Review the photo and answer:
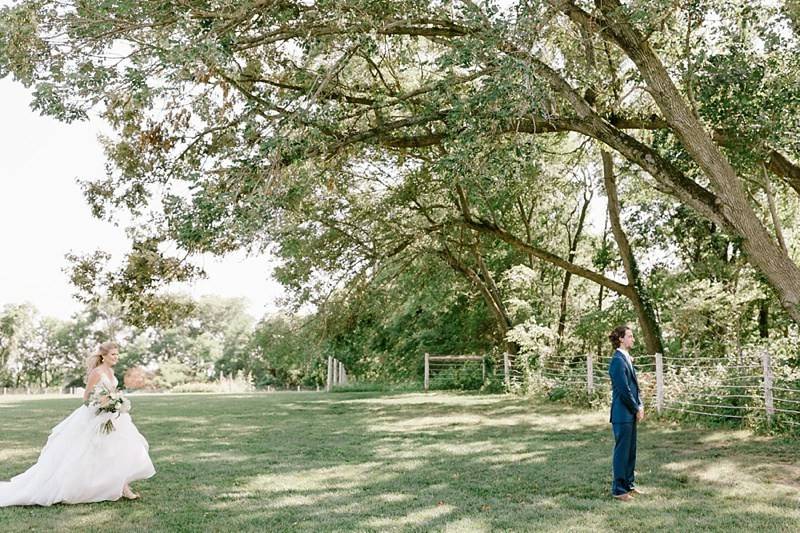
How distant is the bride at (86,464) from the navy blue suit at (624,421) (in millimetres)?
4742

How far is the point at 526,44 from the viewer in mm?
9328

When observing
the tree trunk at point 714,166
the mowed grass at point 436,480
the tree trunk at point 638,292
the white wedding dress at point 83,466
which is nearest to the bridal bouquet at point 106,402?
the white wedding dress at point 83,466

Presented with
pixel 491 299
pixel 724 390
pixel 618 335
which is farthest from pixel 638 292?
pixel 618 335

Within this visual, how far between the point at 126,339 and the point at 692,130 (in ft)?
235

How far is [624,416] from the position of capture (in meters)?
6.88

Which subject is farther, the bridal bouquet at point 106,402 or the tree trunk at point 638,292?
the tree trunk at point 638,292

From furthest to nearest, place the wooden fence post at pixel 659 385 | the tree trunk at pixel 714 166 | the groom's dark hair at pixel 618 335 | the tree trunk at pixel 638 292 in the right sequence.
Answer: the tree trunk at pixel 638 292
the wooden fence post at pixel 659 385
the tree trunk at pixel 714 166
the groom's dark hair at pixel 618 335

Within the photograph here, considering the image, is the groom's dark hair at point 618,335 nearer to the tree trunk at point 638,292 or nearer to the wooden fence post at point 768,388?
the wooden fence post at point 768,388

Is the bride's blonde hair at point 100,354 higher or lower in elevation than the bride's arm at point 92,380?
higher

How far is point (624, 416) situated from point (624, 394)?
22 cm

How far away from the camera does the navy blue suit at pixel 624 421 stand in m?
6.77

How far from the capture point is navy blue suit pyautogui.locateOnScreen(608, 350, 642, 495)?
677 cm

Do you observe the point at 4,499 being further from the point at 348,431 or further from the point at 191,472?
the point at 348,431

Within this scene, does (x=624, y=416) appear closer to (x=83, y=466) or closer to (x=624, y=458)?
(x=624, y=458)
